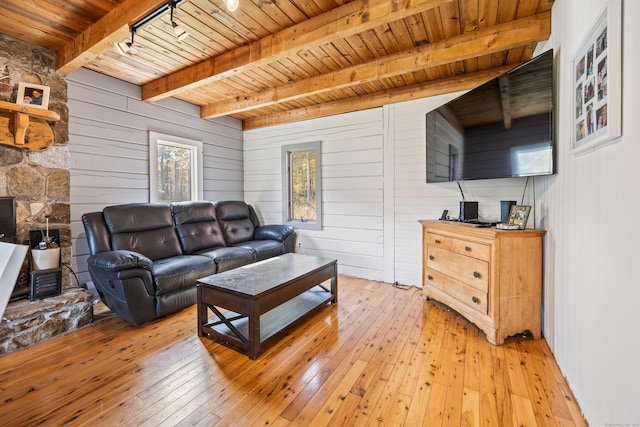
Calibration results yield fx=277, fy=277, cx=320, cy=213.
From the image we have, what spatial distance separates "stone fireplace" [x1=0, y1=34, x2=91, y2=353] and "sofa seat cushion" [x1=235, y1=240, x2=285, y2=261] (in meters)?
1.70

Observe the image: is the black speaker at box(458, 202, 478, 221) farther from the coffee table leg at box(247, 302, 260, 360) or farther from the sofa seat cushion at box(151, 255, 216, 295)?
the sofa seat cushion at box(151, 255, 216, 295)

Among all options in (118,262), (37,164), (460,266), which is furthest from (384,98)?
(37,164)

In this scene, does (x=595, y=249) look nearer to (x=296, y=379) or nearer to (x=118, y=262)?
(x=296, y=379)

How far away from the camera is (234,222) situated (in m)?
4.27

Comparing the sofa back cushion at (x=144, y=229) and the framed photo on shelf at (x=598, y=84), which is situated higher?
the framed photo on shelf at (x=598, y=84)

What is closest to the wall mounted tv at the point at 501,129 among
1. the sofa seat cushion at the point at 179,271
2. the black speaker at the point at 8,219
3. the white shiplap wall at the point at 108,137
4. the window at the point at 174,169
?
the sofa seat cushion at the point at 179,271

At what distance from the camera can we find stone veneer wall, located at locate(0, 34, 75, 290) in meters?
2.51

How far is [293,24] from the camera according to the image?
2.29 m

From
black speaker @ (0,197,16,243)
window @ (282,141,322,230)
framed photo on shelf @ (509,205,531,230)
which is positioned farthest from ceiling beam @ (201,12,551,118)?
black speaker @ (0,197,16,243)

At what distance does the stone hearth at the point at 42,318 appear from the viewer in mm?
2061

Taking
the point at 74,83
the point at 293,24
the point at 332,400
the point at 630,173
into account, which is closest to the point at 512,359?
the point at 332,400

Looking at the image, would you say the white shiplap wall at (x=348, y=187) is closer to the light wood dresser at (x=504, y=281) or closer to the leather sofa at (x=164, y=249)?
the leather sofa at (x=164, y=249)

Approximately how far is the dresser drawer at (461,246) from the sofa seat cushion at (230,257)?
7.04 feet

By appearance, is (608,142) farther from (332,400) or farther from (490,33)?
(332,400)
